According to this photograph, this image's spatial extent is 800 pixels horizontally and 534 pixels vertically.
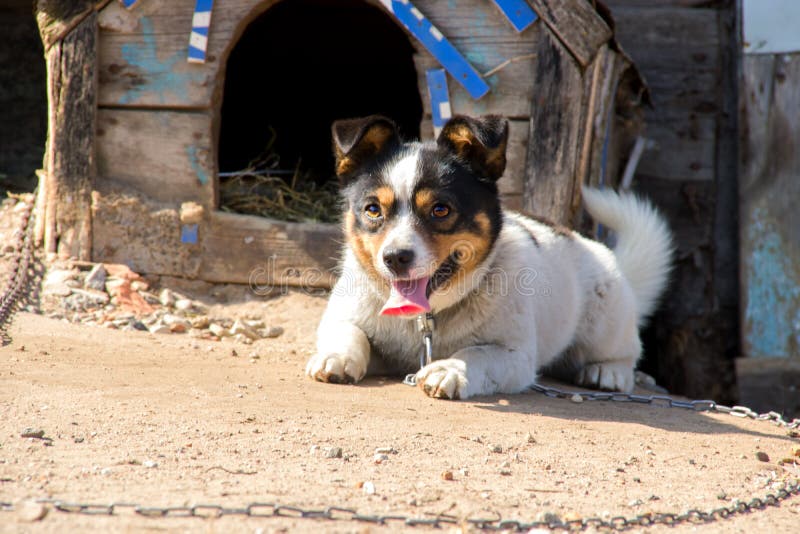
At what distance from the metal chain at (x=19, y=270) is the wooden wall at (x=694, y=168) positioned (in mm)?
4433

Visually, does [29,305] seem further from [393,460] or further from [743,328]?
[743,328]

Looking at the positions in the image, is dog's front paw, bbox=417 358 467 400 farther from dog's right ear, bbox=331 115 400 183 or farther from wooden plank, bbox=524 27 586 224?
wooden plank, bbox=524 27 586 224

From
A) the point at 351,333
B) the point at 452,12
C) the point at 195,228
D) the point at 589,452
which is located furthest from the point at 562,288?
the point at 195,228

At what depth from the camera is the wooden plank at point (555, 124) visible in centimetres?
499

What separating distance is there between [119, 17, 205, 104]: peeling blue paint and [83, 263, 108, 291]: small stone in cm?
112

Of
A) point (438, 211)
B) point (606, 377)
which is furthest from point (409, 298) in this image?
point (606, 377)

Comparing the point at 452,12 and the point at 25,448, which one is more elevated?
the point at 452,12

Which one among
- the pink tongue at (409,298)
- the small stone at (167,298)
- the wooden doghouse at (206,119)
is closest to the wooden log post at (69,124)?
the wooden doghouse at (206,119)

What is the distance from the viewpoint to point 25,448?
246 cm

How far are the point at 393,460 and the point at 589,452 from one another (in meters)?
0.72

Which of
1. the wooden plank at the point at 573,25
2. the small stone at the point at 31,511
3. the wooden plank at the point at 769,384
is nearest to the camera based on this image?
the small stone at the point at 31,511

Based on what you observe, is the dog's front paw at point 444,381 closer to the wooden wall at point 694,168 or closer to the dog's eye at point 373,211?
the dog's eye at point 373,211

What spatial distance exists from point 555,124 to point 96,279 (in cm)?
294

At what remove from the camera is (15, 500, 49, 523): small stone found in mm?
1928
